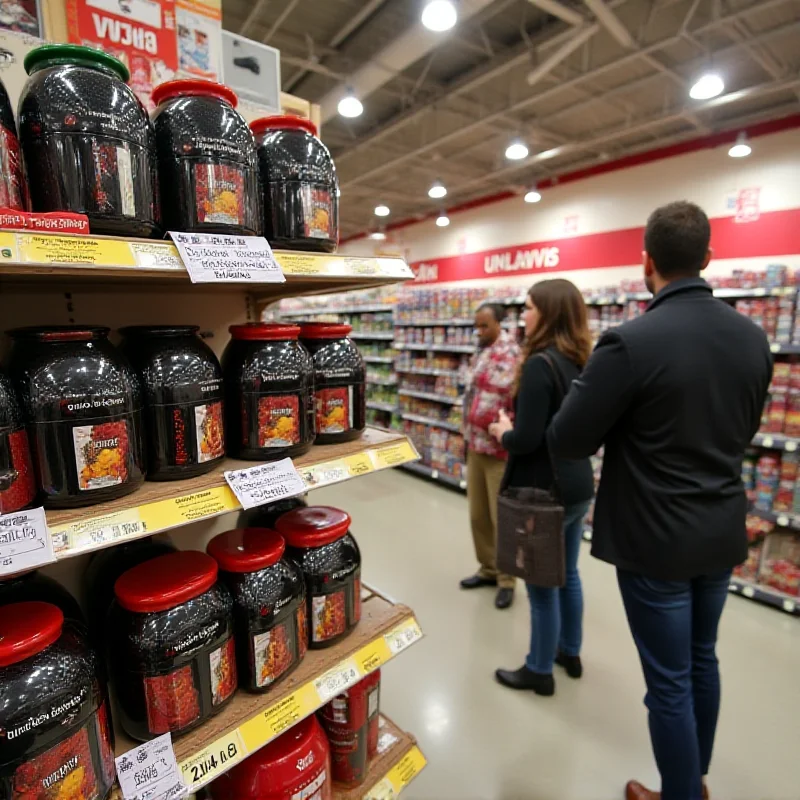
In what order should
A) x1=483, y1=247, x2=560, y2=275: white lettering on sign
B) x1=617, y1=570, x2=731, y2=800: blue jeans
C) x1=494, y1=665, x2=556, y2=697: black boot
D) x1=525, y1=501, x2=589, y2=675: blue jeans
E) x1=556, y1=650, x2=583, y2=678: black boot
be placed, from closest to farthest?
x1=617, y1=570, x2=731, y2=800: blue jeans, x1=525, y1=501, x2=589, y2=675: blue jeans, x1=494, y1=665, x2=556, y2=697: black boot, x1=556, y1=650, x2=583, y2=678: black boot, x1=483, y1=247, x2=560, y2=275: white lettering on sign

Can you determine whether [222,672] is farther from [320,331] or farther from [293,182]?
[293,182]

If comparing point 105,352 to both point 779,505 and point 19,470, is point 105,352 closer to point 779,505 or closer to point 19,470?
point 19,470

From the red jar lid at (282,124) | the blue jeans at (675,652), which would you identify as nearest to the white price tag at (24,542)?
the red jar lid at (282,124)

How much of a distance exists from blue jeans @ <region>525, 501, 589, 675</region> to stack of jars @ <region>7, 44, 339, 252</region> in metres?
1.50

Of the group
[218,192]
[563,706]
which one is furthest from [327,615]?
[563,706]

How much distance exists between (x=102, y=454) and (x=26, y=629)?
10.3 inches

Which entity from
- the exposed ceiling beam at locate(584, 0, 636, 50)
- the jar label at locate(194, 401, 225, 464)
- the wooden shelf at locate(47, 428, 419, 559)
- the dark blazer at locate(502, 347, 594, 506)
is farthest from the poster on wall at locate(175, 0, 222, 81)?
the exposed ceiling beam at locate(584, 0, 636, 50)

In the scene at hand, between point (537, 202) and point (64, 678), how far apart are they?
26.4 ft

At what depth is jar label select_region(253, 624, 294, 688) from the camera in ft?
3.07

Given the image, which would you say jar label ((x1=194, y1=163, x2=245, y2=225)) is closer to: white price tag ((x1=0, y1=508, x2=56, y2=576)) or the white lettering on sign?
white price tag ((x1=0, y1=508, x2=56, y2=576))

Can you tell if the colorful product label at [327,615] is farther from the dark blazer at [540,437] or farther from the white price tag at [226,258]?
the dark blazer at [540,437]

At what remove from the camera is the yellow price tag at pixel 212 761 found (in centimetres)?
82

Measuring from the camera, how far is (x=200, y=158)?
0.80 m

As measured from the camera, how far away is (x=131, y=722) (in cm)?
83
